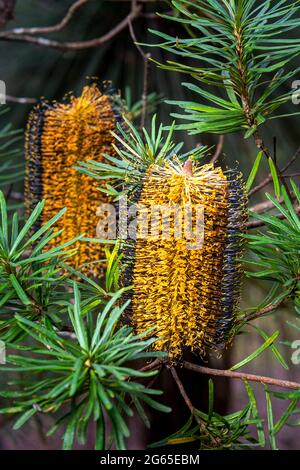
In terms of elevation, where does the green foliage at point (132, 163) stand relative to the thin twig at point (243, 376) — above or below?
above

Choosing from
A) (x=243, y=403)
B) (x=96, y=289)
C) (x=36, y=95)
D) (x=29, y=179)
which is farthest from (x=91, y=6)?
(x=243, y=403)

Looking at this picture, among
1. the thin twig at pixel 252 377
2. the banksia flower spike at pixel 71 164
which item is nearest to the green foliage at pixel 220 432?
the thin twig at pixel 252 377

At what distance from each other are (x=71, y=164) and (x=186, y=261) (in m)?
0.15

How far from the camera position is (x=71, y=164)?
0.44 m

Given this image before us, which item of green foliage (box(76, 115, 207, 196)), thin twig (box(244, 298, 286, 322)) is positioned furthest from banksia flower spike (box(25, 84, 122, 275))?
thin twig (box(244, 298, 286, 322))

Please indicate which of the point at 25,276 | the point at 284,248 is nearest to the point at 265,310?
the point at 284,248

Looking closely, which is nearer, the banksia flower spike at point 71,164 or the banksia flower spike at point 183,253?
the banksia flower spike at point 183,253

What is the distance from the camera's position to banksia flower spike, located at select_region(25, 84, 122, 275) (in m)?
0.43

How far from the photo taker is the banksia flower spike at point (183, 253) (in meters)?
0.32

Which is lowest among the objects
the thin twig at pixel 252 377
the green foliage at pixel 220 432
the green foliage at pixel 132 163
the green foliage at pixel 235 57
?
the green foliage at pixel 220 432

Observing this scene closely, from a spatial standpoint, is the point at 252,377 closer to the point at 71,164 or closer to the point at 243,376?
the point at 243,376

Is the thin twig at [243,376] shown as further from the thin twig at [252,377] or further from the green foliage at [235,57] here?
the green foliage at [235,57]

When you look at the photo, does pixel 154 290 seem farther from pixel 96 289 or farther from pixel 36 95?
pixel 36 95

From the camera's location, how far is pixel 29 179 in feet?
1.49
